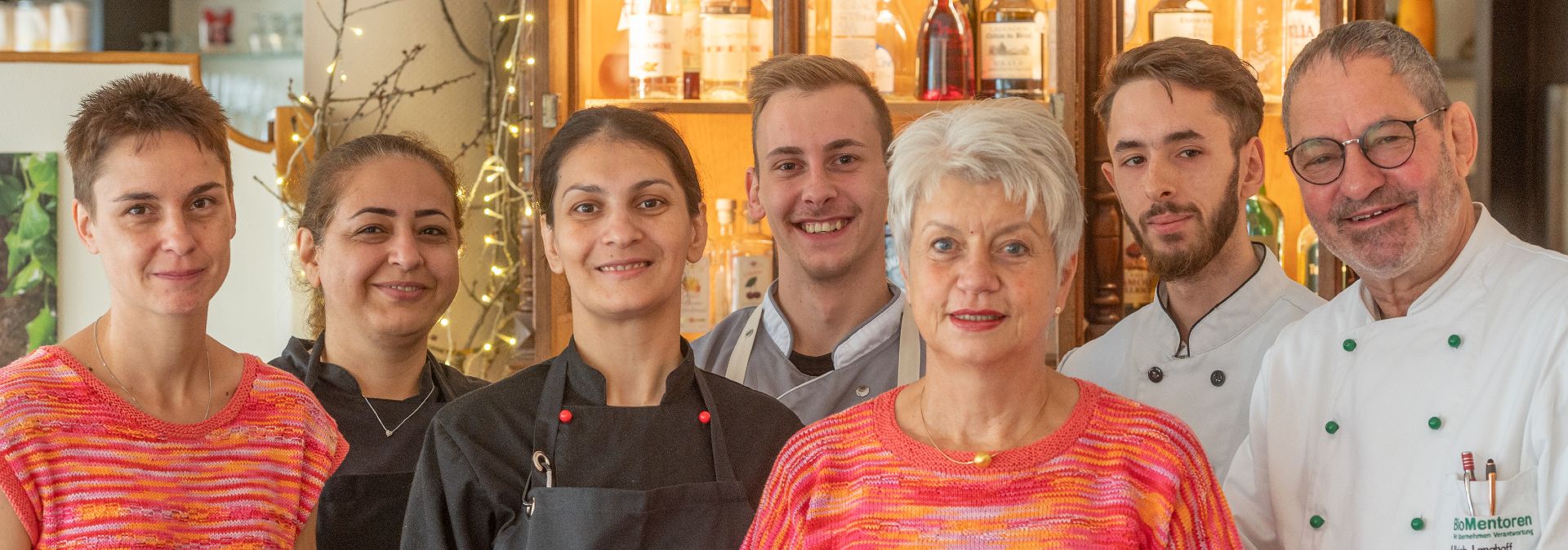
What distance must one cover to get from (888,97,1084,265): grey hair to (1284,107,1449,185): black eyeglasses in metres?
0.40

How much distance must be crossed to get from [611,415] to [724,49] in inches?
53.1

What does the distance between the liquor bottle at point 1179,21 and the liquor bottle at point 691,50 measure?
0.87m

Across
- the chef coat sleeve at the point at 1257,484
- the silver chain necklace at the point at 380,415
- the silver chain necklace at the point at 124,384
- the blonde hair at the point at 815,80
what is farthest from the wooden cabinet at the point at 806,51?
the silver chain necklace at the point at 124,384

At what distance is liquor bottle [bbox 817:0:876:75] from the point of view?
8.84 ft

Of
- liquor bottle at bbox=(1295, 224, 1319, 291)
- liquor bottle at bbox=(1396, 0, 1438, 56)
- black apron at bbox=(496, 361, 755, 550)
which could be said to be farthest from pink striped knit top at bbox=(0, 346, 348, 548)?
liquor bottle at bbox=(1396, 0, 1438, 56)

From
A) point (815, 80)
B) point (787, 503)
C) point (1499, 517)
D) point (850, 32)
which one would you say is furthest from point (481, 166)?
point (1499, 517)

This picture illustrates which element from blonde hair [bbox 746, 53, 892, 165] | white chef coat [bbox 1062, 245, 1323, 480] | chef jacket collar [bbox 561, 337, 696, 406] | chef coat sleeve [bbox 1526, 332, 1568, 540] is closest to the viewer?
chef coat sleeve [bbox 1526, 332, 1568, 540]

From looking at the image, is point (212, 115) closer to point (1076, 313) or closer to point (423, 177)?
point (423, 177)

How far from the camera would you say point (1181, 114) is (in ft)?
6.62

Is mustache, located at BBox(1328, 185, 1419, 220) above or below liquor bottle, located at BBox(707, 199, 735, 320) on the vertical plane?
above

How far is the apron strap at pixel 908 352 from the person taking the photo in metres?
2.04

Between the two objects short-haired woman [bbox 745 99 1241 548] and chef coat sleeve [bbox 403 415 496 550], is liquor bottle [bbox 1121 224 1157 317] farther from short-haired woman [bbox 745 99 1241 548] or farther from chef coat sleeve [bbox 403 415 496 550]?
chef coat sleeve [bbox 403 415 496 550]

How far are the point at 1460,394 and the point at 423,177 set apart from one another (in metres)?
1.33

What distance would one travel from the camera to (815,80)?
2.12 m
